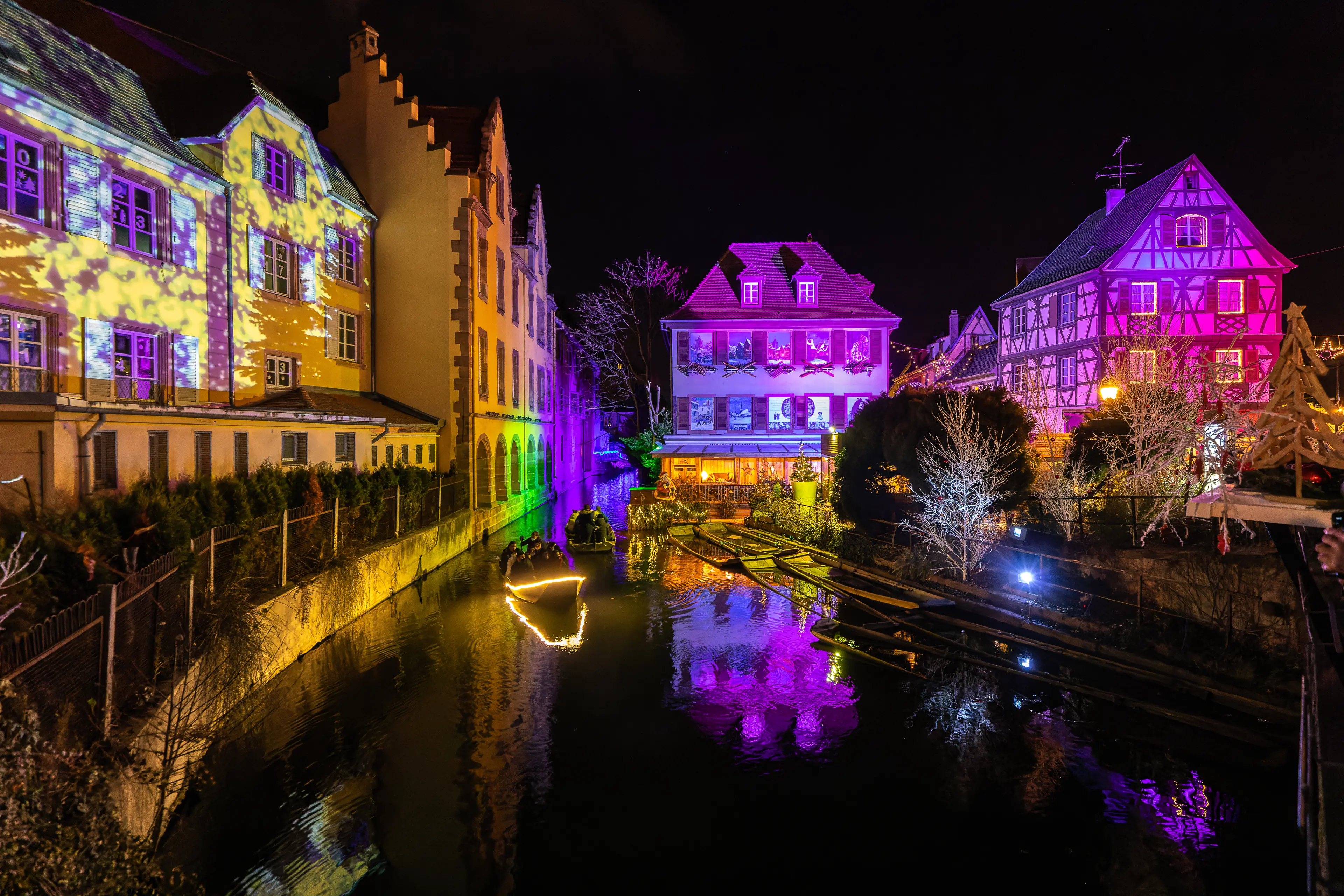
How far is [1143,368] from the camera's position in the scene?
25.9 m

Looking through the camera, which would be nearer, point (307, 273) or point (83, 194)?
point (83, 194)

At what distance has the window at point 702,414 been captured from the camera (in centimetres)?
3503

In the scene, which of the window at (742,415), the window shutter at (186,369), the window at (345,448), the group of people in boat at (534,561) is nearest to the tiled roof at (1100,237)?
the window at (742,415)

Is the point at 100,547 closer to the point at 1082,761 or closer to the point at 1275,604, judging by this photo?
the point at 1082,761

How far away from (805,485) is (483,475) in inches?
447

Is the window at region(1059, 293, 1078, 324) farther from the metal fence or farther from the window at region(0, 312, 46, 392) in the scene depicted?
the window at region(0, 312, 46, 392)

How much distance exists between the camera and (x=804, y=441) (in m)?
34.2

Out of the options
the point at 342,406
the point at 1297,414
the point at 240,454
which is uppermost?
the point at 342,406

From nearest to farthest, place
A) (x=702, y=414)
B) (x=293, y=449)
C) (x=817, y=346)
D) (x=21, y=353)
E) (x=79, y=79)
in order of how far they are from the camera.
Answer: (x=21, y=353)
(x=79, y=79)
(x=293, y=449)
(x=817, y=346)
(x=702, y=414)

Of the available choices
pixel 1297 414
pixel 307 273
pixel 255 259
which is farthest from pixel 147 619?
pixel 307 273

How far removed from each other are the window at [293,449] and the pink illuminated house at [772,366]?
18.6 meters

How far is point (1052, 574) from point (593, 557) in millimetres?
12372

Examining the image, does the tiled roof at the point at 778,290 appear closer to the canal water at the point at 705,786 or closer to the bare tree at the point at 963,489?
the bare tree at the point at 963,489

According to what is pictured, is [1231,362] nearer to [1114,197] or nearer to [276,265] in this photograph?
[1114,197]
